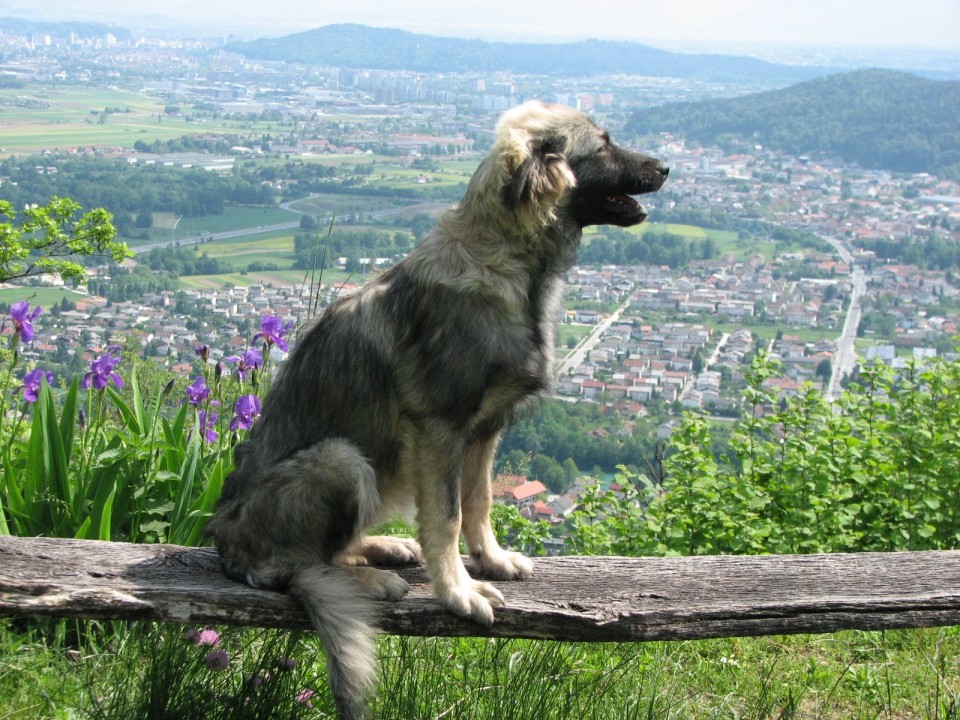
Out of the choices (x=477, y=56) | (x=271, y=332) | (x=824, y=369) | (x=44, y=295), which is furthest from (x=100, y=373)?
(x=477, y=56)

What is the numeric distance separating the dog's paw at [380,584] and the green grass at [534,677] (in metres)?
0.29

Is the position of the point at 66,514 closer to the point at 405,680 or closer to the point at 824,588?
the point at 405,680

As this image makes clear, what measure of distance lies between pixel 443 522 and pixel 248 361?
1764mm

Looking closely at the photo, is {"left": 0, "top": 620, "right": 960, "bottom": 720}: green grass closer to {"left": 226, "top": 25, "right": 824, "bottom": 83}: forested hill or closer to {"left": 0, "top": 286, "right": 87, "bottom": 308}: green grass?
{"left": 0, "top": 286, "right": 87, "bottom": 308}: green grass

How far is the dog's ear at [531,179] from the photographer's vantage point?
3371 millimetres

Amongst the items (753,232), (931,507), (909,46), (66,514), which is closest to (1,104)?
(753,232)

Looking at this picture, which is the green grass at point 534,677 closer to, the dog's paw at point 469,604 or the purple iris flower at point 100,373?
the dog's paw at point 469,604

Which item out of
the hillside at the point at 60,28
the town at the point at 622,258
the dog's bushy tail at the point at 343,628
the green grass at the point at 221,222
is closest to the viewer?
the dog's bushy tail at the point at 343,628

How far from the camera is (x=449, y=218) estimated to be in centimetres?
357

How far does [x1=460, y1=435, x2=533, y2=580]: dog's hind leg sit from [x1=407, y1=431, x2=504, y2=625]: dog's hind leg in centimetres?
32

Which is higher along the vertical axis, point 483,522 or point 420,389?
point 420,389

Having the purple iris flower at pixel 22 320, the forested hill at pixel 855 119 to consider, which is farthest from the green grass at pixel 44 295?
the forested hill at pixel 855 119

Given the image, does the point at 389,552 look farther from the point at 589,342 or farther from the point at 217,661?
the point at 589,342

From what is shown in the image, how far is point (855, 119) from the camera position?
30141 millimetres
